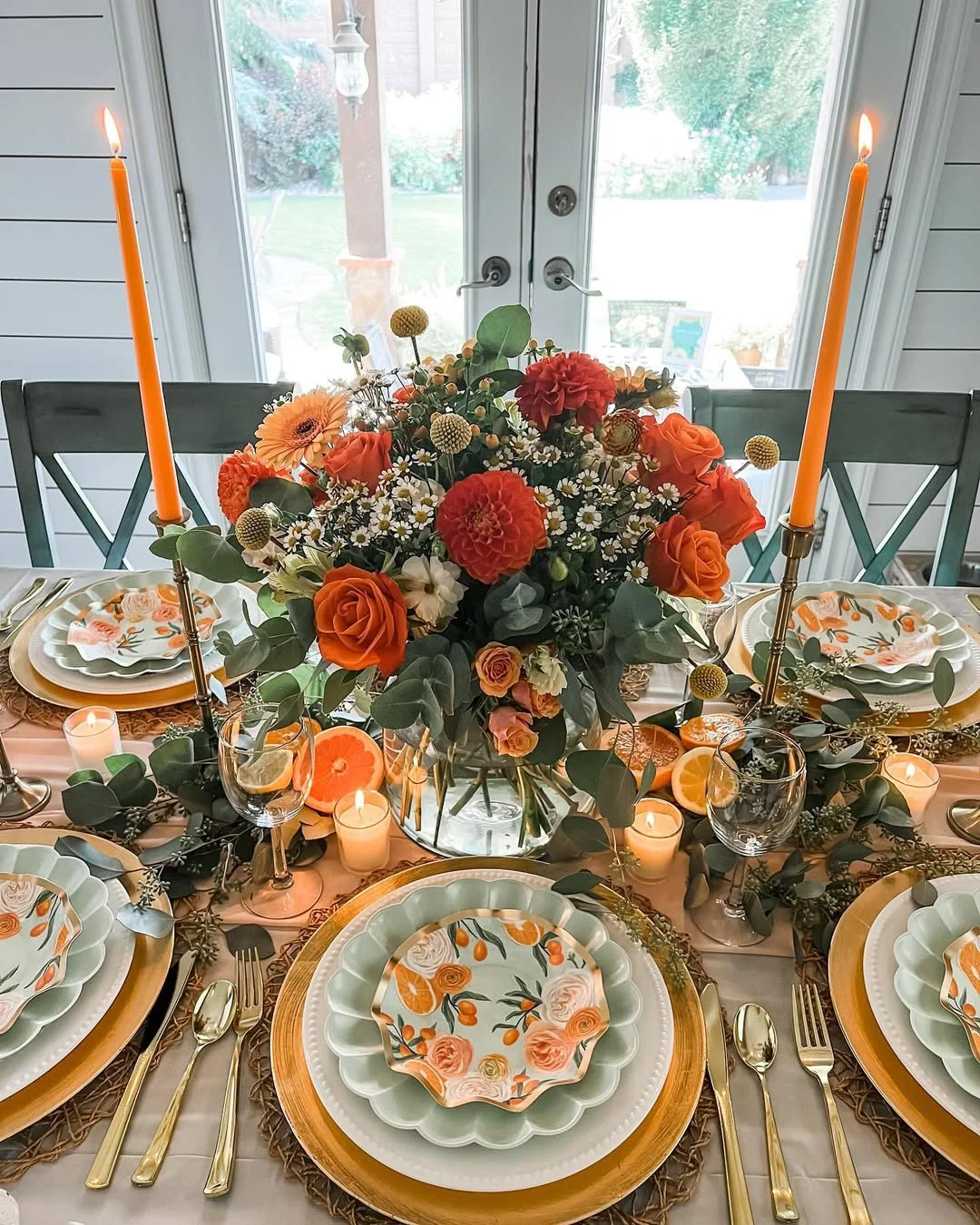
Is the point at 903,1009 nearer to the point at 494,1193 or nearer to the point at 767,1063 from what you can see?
the point at 767,1063

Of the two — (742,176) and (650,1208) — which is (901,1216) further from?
(742,176)

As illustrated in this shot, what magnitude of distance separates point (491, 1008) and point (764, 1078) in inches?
8.3

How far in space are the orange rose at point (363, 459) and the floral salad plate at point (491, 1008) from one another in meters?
0.37

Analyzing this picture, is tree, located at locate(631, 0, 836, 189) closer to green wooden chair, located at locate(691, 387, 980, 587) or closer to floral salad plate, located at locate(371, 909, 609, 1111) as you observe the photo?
green wooden chair, located at locate(691, 387, 980, 587)

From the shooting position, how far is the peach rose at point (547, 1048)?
698mm

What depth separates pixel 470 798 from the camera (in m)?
0.88

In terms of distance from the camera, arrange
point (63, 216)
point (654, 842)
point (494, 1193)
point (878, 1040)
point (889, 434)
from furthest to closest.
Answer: point (63, 216)
point (889, 434)
point (654, 842)
point (878, 1040)
point (494, 1193)

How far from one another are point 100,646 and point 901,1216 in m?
1.01

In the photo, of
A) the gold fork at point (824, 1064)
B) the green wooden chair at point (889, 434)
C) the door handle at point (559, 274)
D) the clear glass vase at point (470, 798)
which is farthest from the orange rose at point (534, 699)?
the door handle at point (559, 274)

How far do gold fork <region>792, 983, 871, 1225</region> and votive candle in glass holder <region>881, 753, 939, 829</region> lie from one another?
0.83ft

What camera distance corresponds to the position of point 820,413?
80cm

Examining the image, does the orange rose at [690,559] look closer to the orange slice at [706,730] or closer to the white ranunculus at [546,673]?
the white ranunculus at [546,673]

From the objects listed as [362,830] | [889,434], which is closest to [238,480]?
[362,830]

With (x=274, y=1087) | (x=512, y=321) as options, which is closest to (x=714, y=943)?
(x=274, y=1087)
